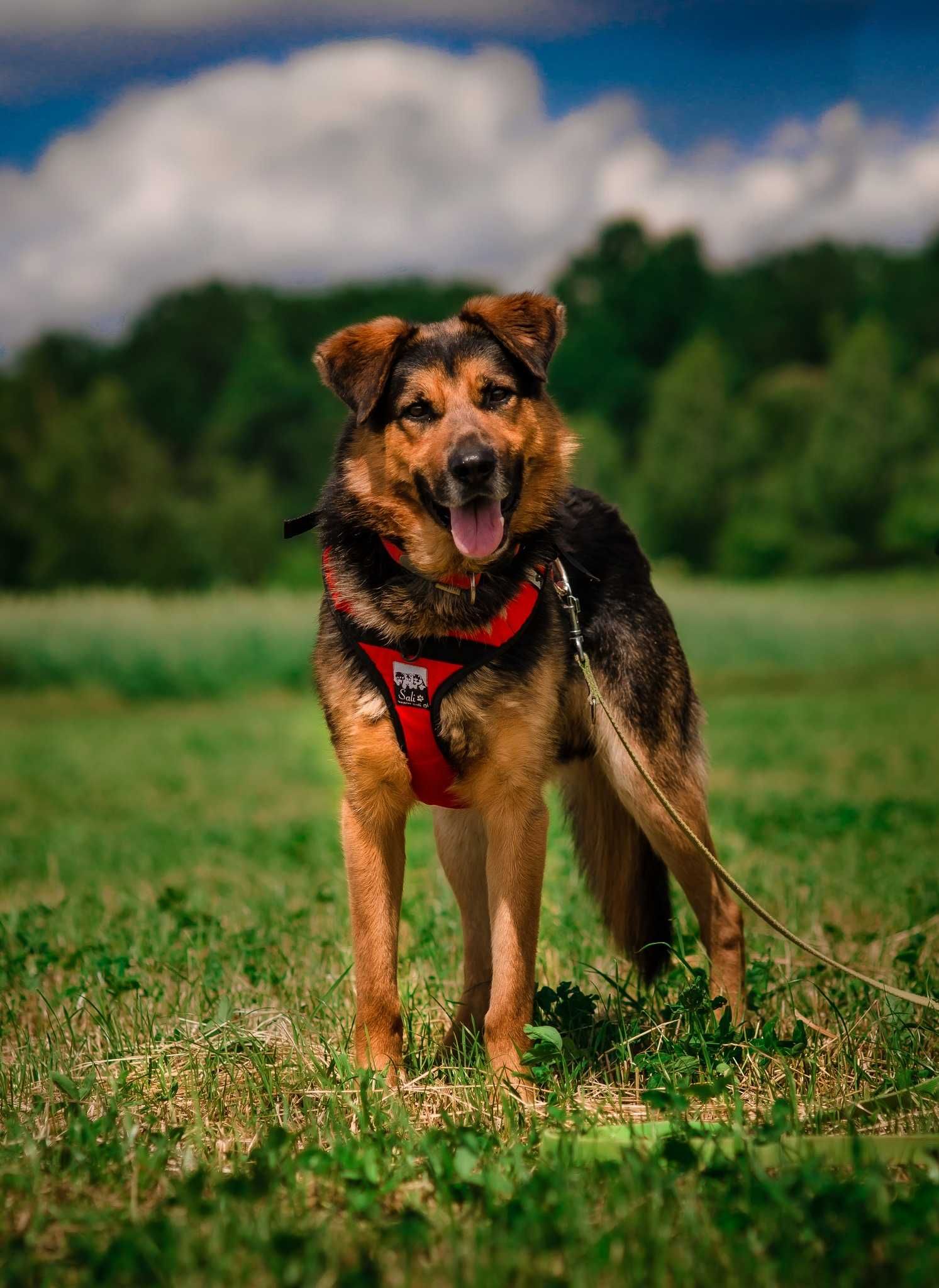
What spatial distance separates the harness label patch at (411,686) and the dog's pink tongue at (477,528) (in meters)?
0.39

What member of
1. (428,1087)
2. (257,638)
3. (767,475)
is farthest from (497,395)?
(767,475)

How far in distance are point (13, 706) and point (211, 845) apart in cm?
1353

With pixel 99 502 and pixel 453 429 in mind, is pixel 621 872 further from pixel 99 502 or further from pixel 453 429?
pixel 99 502

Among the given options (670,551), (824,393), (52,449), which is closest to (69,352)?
(52,449)

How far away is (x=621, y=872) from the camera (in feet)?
14.9

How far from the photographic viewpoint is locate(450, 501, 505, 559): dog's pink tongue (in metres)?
3.67

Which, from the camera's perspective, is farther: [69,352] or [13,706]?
[69,352]

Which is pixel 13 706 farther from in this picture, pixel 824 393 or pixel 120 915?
pixel 824 393

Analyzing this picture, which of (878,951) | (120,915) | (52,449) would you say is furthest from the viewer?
(52,449)

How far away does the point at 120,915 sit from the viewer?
5.90 meters

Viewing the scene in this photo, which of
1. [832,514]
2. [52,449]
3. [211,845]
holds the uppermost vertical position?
[52,449]

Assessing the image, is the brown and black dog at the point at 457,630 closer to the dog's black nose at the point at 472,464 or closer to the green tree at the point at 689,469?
the dog's black nose at the point at 472,464

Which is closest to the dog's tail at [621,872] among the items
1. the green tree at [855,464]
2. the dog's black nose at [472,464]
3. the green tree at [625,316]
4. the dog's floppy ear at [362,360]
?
the dog's black nose at [472,464]

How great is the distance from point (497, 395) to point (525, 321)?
0.35 meters
